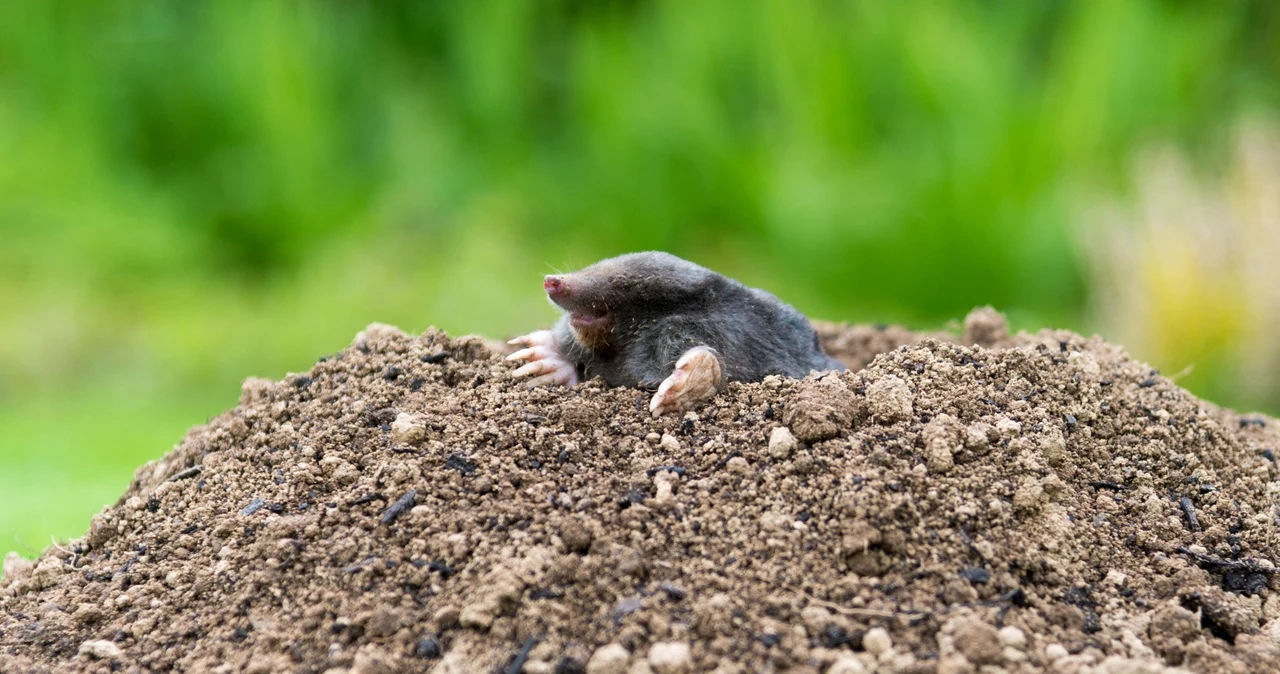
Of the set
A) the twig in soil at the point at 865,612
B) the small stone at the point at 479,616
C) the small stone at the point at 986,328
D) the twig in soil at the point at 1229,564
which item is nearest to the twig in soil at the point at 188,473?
the small stone at the point at 479,616

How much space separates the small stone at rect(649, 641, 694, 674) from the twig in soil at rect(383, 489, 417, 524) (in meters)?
0.61

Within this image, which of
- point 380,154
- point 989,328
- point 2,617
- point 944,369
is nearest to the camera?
point 2,617

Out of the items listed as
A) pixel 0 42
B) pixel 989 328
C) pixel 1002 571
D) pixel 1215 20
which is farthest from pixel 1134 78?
pixel 0 42

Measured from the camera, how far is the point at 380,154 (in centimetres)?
777

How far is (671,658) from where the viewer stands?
5.61 feet

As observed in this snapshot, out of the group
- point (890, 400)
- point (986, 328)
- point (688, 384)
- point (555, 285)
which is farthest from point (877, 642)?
point (986, 328)

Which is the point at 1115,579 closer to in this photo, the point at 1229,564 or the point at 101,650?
the point at 1229,564

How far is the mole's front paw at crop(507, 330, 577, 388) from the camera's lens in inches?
104

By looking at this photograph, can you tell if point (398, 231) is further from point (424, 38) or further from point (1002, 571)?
point (1002, 571)

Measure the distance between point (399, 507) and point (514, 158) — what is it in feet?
19.2

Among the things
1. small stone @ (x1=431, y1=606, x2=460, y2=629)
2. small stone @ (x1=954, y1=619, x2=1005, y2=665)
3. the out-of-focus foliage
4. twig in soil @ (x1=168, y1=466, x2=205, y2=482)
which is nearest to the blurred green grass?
the out-of-focus foliage

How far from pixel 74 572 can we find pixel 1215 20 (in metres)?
7.67

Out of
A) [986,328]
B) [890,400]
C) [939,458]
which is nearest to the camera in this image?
[939,458]

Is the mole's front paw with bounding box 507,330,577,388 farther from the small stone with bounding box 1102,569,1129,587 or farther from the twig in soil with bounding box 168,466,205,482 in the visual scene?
the small stone with bounding box 1102,569,1129,587
